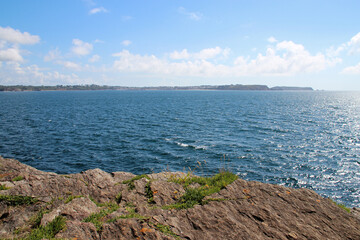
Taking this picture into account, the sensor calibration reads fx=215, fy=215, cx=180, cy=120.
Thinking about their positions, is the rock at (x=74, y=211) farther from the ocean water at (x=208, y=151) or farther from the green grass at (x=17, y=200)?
the ocean water at (x=208, y=151)

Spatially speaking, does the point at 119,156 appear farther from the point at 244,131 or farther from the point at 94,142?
the point at 244,131

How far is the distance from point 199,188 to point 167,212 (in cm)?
258

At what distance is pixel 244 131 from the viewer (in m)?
43.1

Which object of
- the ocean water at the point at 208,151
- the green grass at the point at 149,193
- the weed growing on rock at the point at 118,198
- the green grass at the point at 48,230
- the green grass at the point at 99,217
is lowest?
the ocean water at the point at 208,151

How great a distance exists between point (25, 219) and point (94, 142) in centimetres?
2903

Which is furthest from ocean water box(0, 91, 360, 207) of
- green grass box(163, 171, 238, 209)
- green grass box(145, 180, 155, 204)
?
green grass box(145, 180, 155, 204)

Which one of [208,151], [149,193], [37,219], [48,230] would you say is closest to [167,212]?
[149,193]

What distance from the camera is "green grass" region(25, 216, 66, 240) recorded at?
6.31 metres

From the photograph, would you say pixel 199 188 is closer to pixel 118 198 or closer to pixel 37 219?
pixel 118 198

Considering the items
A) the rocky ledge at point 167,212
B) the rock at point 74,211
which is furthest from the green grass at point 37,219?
the rock at point 74,211

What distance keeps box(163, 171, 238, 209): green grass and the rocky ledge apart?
43mm

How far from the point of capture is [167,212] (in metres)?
7.98

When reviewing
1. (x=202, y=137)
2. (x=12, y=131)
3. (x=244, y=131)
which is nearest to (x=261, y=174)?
(x=202, y=137)

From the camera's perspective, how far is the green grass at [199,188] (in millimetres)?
8656
